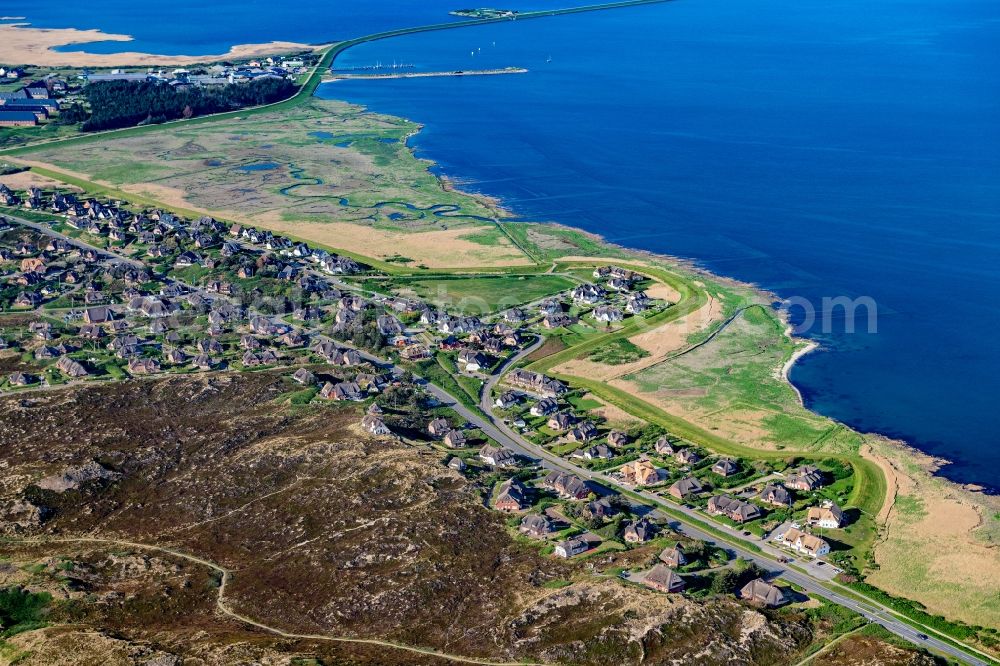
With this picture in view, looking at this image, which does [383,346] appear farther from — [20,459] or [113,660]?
[113,660]

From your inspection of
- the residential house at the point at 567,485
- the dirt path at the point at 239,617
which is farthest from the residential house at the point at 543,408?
the dirt path at the point at 239,617

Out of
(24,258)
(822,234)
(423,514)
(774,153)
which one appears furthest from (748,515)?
(774,153)

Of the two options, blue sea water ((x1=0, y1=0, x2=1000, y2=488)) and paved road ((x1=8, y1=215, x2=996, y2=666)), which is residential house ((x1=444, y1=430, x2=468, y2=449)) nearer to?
paved road ((x1=8, y1=215, x2=996, y2=666))

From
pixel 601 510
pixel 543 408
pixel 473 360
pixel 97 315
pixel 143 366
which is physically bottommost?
pixel 601 510

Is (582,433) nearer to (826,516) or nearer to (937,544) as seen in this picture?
(826,516)

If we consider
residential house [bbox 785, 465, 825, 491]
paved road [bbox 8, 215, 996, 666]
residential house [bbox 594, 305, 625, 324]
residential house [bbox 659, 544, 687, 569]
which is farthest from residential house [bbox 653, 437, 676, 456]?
residential house [bbox 594, 305, 625, 324]

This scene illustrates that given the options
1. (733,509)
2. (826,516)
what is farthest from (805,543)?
(733,509)
